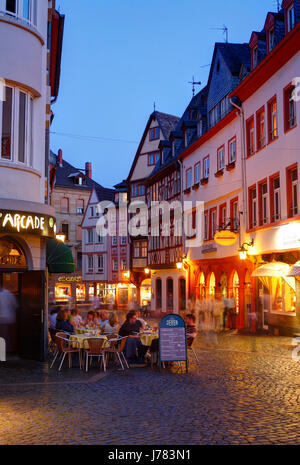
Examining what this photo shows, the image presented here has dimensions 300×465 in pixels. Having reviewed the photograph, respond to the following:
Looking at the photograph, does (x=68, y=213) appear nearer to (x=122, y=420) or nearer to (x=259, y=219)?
(x=259, y=219)

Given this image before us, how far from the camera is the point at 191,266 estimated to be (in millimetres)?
34469

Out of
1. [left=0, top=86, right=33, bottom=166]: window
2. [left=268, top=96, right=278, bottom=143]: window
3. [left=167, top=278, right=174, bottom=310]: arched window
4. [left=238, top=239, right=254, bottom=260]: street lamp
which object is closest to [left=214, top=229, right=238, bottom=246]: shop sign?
[left=238, top=239, right=254, bottom=260]: street lamp

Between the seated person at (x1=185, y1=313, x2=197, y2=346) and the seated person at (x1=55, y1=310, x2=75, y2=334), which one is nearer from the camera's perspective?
the seated person at (x1=185, y1=313, x2=197, y2=346)

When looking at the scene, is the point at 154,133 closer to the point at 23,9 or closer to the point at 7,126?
the point at 23,9

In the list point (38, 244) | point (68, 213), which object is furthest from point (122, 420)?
point (68, 213)

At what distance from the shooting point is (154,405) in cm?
918

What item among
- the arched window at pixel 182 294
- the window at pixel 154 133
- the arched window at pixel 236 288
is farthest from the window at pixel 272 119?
the window at pixel 154 133

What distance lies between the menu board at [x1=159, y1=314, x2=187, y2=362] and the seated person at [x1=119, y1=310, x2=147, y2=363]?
1546 mm

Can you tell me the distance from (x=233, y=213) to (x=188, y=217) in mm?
7841

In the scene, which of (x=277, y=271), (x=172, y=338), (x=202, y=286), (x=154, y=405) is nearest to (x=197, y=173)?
(x=202, y=286)

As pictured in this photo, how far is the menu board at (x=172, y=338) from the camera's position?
43.4 feet

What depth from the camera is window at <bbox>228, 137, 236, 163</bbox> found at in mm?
27031

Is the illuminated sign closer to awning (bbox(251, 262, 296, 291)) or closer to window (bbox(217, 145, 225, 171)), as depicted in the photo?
awning (bbox(251, 262, 296, 291))
